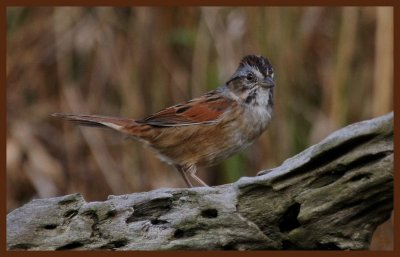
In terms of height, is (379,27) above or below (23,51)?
below

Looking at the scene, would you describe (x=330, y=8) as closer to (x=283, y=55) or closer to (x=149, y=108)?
(x=283, y=55)

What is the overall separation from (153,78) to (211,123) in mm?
2038

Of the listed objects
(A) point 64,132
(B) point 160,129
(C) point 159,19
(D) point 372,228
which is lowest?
(D) point 372,228

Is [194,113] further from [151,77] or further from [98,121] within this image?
[151,77]

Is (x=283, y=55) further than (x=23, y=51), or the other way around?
(x=23, y=51)

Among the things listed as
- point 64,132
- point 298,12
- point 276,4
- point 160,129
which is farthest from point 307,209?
point 64,132

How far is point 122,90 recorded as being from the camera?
6.89 m

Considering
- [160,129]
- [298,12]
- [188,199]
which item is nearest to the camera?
[188,199]

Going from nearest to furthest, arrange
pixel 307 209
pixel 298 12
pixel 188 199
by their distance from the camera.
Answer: pixel 307 209 → pixel 188 199 → pixel 298 12

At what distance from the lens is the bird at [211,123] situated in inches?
189

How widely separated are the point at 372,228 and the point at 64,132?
4117mm

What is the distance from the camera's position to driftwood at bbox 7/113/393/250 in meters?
3.39

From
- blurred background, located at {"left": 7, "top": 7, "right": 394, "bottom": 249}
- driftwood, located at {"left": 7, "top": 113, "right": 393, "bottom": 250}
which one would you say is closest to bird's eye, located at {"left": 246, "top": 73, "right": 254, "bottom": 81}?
driftwood, located at {"left": 7, "top": 113, "right": 393, "bottom": 250}

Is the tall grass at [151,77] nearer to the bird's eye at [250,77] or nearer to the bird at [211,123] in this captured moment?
the bird at [211,123]
